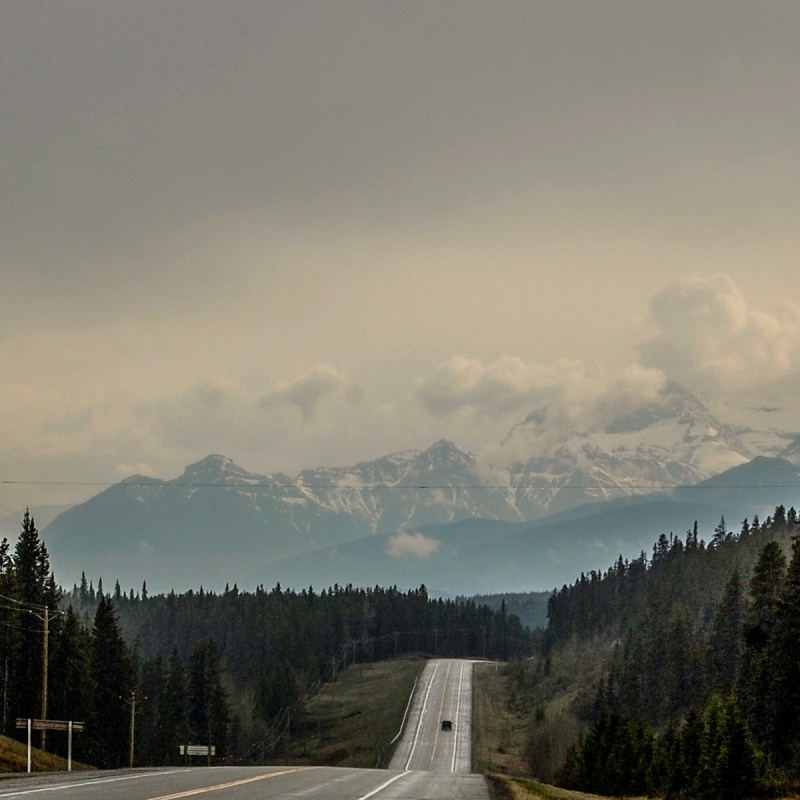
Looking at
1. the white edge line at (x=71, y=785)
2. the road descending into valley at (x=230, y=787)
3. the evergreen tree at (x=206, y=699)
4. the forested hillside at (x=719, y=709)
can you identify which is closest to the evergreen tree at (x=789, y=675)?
the forested hillside at (x=719, y=709)

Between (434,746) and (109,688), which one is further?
(434,746)

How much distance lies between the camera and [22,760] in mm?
60125

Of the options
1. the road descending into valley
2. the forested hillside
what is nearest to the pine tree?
the forested hillside

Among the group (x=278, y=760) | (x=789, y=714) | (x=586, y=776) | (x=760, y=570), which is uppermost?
A: (x=760, y=570)

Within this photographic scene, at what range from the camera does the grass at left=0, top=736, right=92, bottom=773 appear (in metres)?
58.1

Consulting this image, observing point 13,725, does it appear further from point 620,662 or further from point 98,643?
point 620,662

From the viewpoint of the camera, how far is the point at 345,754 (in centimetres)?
17425

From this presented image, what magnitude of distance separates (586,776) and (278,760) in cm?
8949

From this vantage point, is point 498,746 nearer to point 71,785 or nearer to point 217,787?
point 217,787

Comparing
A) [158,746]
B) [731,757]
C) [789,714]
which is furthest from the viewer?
[158,746]

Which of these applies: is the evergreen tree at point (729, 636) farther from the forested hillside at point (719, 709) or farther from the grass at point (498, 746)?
the grass at point (498, 746)

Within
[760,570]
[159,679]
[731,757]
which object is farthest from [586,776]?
[159,679]

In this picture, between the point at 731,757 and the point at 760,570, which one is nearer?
the point at 731,757

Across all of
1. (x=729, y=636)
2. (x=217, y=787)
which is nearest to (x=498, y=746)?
(x=729, y=636)
